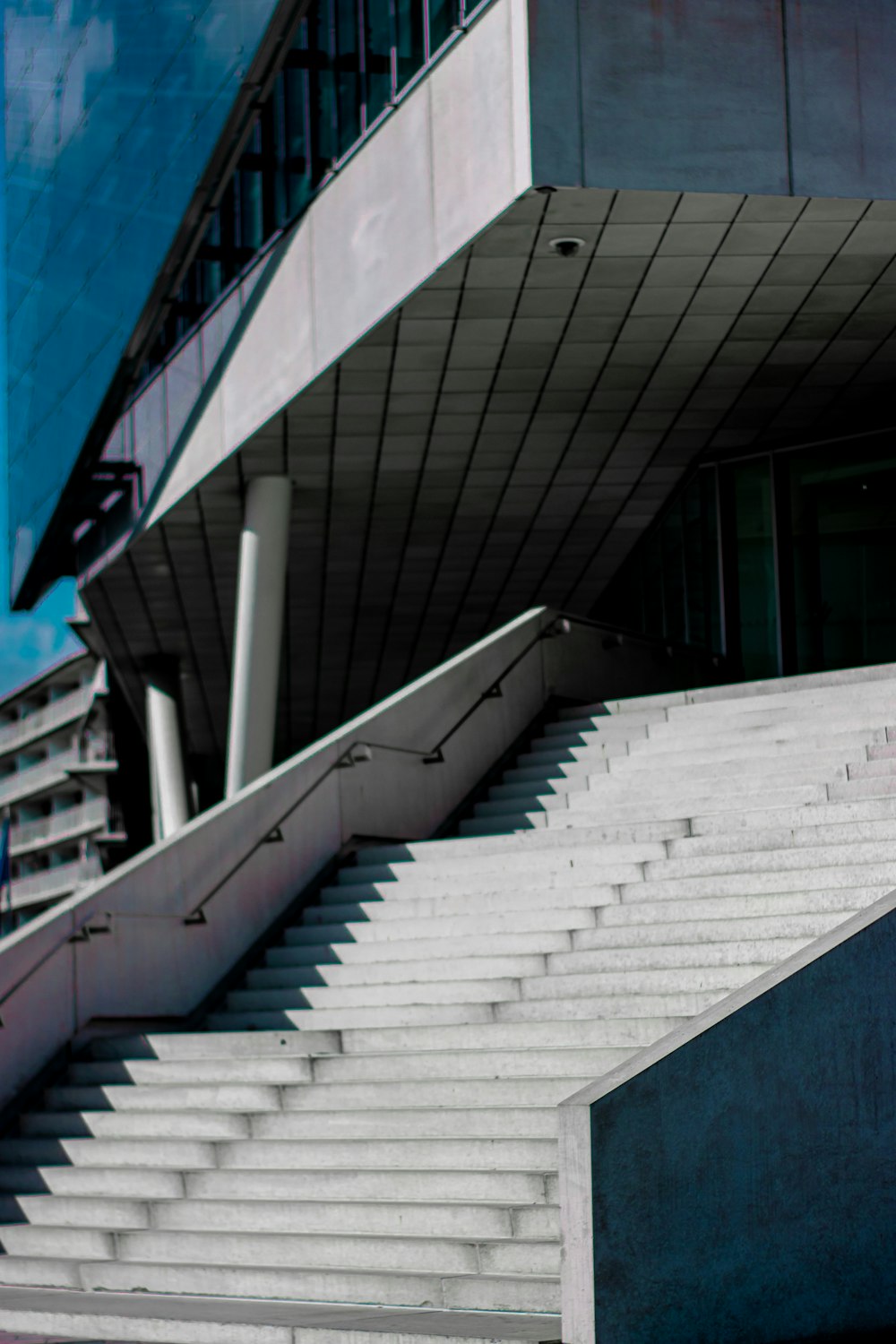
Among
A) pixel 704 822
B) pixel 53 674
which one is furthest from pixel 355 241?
pixel 53 674

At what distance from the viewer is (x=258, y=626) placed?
63.3 ft

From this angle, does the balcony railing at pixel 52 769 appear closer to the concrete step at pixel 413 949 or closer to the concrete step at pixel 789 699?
the concrete step at pixel 789 699

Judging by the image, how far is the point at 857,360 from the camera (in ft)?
55.7

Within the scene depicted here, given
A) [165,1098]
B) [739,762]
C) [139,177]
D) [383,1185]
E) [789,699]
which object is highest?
[139,177]

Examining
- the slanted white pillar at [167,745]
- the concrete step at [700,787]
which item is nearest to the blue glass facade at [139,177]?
the slanted white pillar at [167,745]

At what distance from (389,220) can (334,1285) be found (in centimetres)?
1029

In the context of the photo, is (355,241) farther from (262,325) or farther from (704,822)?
(704,822)

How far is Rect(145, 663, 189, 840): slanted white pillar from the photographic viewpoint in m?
27.0

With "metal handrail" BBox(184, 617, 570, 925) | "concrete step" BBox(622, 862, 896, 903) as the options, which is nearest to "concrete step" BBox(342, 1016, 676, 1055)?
"concrete step" BBox(622, 862, 896, 903)

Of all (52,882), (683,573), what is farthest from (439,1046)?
(52,882)

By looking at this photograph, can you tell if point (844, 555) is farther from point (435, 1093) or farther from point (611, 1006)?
point (435, 1093)

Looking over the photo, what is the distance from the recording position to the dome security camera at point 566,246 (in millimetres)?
13703

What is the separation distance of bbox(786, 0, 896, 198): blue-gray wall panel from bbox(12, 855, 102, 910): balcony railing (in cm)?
6369

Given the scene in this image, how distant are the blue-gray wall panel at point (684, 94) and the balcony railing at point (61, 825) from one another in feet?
195
